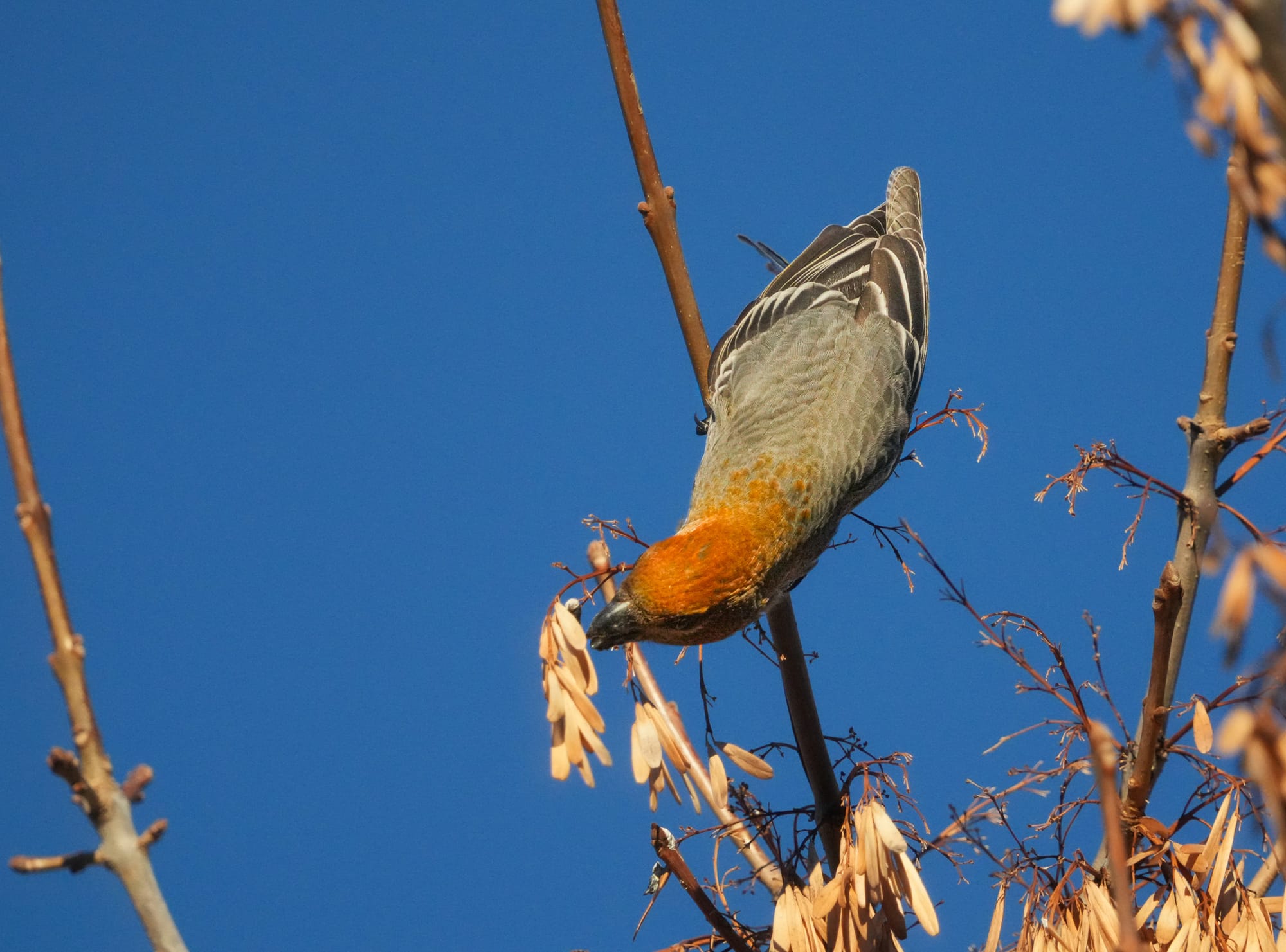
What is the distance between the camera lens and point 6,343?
3.45 feet

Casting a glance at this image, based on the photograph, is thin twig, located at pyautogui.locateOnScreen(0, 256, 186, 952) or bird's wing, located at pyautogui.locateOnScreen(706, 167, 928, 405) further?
bird's wing, located at pyautogui.locateOnScreen(706, 167, 928, 405)

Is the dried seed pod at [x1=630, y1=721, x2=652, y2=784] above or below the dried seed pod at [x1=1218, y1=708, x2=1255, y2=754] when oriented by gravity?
above

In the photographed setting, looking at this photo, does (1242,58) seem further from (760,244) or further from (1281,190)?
(760,244)

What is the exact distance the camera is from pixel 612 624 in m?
2.55

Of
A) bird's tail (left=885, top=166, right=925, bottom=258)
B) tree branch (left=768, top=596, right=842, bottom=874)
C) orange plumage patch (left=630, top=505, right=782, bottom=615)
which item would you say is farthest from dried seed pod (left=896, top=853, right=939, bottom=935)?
bird's tail (left=885, top=166, right=925, bottom=258)

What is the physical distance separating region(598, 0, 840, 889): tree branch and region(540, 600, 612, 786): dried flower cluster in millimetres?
560

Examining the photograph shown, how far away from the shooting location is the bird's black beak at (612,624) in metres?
2.54

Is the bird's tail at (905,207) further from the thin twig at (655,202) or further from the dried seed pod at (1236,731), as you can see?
the dried seed pod at (1236,731)

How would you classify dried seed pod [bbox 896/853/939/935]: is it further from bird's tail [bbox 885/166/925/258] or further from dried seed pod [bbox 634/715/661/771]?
bird's tail [bbox 885/166/925/258]

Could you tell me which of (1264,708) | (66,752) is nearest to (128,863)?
(66,752)

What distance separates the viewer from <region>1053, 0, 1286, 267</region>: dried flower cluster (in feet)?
3.20

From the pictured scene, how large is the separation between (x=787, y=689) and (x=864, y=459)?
1.09 metres

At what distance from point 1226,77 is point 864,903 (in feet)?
5.47

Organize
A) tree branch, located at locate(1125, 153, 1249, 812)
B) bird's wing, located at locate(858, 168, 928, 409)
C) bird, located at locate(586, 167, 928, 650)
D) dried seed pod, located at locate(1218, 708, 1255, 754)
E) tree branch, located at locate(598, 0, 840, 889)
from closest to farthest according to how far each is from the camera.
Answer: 1. dried seed pod, located at locate(1218, 708, 1255, 754)
2. tree branch, located at locate(1125, 153, 1249, 812)
3. tree branch, located at locate(598, 0, 840, 889)
4. bird, located at locate(586, 167, 928, 650)
5. bird's wing, located at locate(858, 168, 928, 409)
